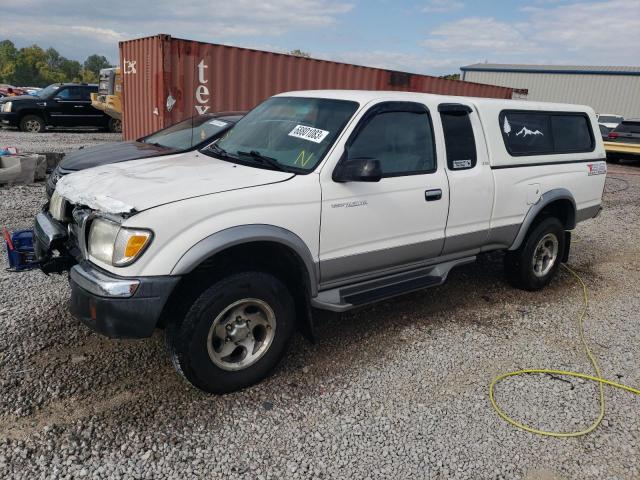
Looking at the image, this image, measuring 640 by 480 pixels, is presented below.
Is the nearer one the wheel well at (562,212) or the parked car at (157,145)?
the wheel well at (562,212)

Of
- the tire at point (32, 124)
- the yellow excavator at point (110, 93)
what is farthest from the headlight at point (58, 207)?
the tire at point (32, 124)

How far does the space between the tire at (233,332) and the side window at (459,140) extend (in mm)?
1794

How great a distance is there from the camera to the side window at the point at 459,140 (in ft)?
13.4

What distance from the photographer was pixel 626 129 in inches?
645

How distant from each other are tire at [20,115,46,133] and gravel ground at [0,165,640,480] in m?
14.9

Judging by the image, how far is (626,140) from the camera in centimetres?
1627

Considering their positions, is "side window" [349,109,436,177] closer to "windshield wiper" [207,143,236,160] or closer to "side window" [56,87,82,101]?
"windshield wiper" [207,143,236,160]

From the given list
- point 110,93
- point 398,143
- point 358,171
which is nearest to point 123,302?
point 358,171

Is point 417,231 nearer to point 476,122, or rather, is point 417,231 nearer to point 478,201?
point 478,201

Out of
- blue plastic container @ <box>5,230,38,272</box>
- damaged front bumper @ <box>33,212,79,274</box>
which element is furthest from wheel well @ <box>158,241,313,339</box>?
blue plastic container @ <box>5,230,38,272</box>

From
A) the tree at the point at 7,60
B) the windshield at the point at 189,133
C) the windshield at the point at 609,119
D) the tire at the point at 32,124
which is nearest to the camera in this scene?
the windshield at the point at 189,133

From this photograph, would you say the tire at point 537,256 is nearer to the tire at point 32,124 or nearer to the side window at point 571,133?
the side window at point 571,133

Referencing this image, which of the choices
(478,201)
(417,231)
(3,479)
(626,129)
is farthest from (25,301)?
(626,129)

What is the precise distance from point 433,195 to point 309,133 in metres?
1.05
